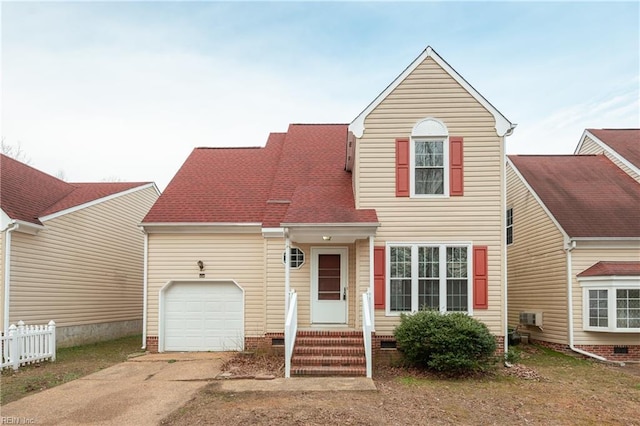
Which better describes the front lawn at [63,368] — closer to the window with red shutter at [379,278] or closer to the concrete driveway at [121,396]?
the concrete driveway at [121,396]

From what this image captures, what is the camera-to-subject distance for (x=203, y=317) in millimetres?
14008

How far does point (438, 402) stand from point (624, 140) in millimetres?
14343

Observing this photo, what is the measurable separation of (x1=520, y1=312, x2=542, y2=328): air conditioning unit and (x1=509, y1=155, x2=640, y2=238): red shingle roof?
10.0 ft

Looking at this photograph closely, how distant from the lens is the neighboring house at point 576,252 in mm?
13109

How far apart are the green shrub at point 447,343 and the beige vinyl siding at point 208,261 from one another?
499 centimetres

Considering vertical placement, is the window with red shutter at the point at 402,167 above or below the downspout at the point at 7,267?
above

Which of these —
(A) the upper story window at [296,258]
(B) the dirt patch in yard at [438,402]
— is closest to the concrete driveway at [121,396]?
(B) the dirt patch in yard at [438,402]

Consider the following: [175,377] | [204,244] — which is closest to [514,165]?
[204,244]

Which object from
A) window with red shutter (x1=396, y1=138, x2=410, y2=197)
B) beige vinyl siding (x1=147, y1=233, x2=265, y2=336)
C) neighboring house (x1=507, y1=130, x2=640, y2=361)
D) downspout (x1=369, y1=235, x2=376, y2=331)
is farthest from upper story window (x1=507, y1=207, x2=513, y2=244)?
beige vinyl siding (x1=147, y1=233, x2=265, y2=336)

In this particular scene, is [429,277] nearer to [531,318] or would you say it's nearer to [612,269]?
[612,269]

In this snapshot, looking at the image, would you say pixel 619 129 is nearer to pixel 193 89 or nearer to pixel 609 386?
pixel 609 386

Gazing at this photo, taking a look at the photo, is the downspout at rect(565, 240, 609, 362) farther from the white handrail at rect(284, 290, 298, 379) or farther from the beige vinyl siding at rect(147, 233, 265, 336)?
the beige vinyl siding at rect(147, 233, 265, 336)

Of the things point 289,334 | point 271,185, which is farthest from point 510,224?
point 289,334

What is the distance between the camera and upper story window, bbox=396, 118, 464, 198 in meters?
12.1
